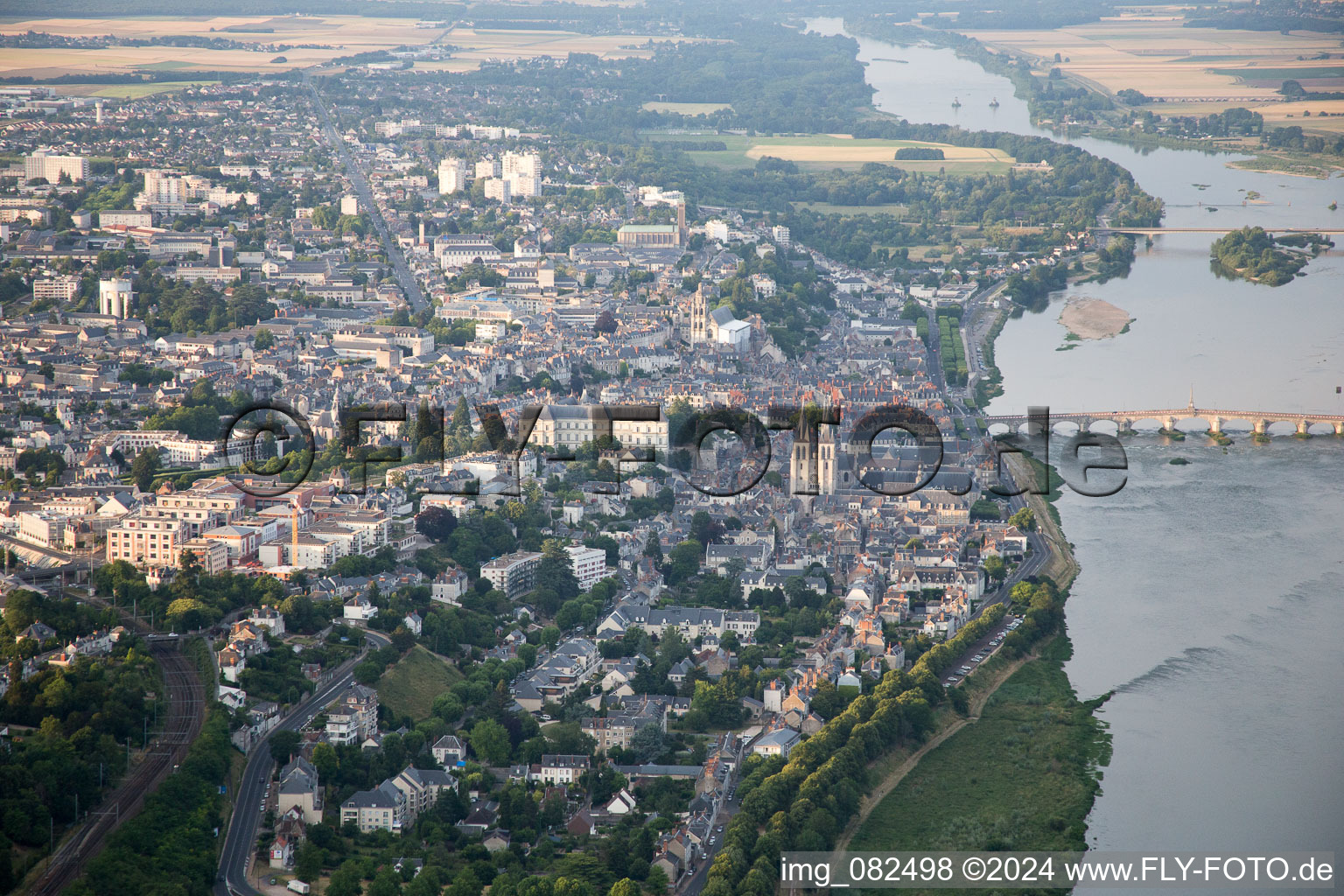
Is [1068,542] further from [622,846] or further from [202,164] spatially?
[202,164]

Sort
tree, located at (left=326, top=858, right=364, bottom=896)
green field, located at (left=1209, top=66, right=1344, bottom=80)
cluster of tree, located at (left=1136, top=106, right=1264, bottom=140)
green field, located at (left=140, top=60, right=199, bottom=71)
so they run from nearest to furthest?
tree, located at (left=326, top=858, right=364, bottom=896) < cluster of tree, located at (left=1136, top=106, right=1264, bottom=140) < green field, located at (left=140, top=60, right=199, bottom=71) < green field, located at (left=1209, top=66, right=1344, bottom=80)

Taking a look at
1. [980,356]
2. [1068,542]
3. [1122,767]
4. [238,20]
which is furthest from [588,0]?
[1122,767]

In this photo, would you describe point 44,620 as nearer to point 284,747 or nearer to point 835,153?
point 284,747

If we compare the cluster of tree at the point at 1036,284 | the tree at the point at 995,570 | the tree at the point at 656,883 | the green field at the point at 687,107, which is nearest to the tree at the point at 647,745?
the tree at the point at 656,883

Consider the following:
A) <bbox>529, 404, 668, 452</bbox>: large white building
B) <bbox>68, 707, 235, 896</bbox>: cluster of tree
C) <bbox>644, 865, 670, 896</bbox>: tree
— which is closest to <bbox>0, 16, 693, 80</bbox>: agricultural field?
<bbox>529, 404, 668, 452</bbox>: large white building

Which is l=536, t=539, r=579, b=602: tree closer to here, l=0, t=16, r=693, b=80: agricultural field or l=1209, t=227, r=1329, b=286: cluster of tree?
l=1209, t=227, r=1329, b=286: cluster of tree

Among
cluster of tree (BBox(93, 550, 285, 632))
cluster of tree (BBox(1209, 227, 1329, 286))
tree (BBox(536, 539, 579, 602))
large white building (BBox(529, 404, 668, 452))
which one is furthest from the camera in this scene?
cluster of tree (BBox(1209, 227, 1329, 286))
